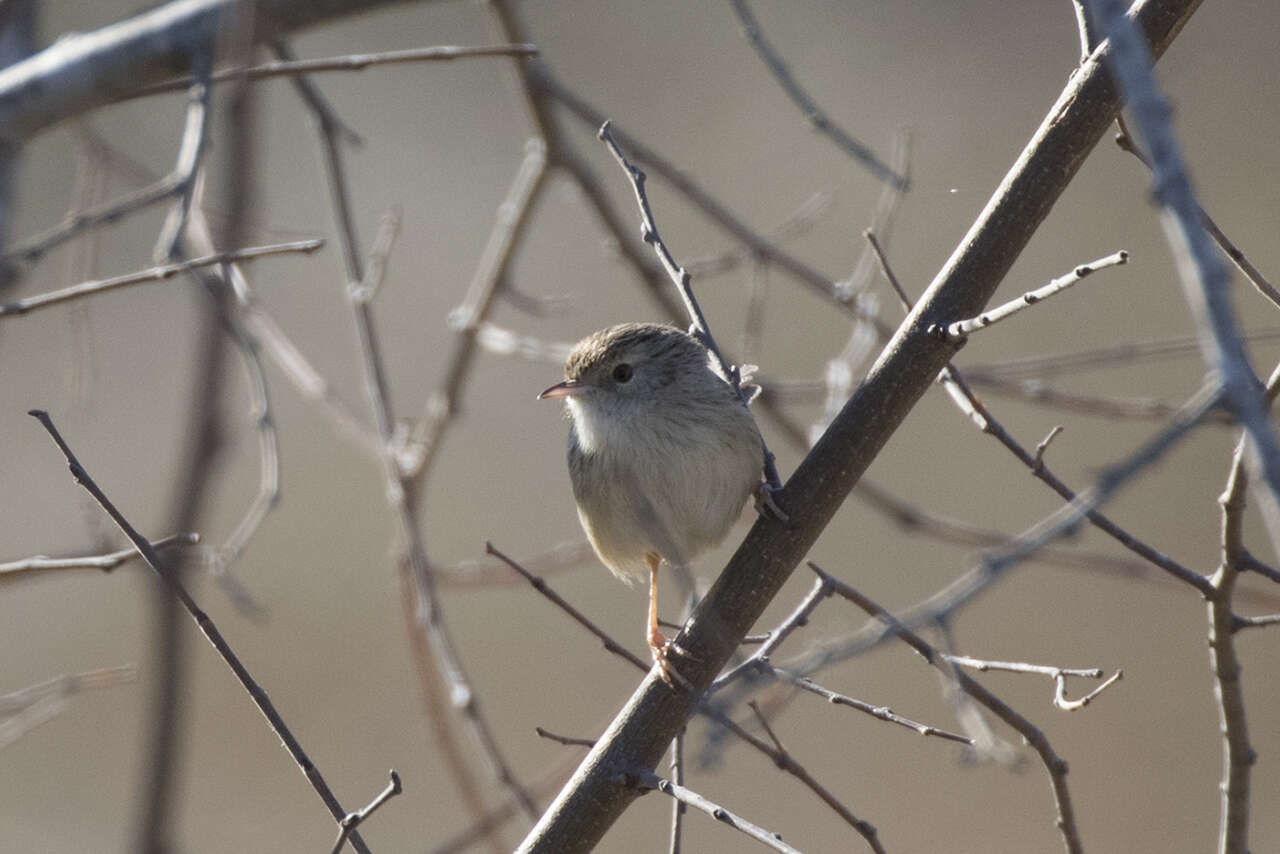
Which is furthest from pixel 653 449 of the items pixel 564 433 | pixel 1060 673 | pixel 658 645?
pixel 564 433

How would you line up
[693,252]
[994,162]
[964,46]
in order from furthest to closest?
[964,46] → [994,162] → [693,252]

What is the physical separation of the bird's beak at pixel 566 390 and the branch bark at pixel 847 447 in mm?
1180

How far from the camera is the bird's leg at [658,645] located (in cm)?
209

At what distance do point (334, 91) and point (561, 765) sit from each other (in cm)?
983

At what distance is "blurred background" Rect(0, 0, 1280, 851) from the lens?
23.3 feet

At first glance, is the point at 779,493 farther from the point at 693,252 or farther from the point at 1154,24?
the point at 693,252

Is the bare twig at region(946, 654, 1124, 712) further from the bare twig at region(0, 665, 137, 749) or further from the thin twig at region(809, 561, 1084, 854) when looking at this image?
the bare twig at region(0, 665, 137, 749)

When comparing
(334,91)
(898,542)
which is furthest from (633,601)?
(334,91)

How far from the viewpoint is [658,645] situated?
273 cm

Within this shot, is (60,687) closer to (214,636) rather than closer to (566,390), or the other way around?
(214,636)

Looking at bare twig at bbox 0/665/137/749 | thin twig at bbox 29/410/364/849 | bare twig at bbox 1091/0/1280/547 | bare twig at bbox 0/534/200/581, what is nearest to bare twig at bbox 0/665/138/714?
bare twig at bbox 0/665/137/749

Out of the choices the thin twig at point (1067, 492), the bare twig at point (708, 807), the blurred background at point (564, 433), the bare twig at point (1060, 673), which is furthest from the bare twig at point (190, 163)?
the blurred background at point (564, 433)

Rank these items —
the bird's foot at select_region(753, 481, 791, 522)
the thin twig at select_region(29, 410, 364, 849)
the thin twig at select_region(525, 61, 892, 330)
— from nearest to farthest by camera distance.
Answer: the thin twig at select_region(29, 410, 364, 849) → the bird's foot at select_region(753, 481, 791, 522) → the thin twig at select_region(525, 61, 892, 330)

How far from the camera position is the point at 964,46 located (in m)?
11.5
